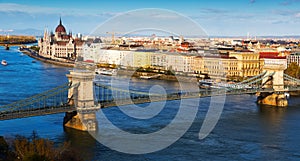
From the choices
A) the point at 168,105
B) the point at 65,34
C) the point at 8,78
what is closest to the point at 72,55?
the point at 65,34

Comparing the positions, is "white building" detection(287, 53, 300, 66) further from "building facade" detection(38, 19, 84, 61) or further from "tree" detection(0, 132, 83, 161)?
"tree" detection(0, 132, 83, 161)

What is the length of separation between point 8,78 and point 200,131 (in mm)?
10141

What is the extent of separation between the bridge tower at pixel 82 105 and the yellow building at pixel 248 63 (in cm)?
1132

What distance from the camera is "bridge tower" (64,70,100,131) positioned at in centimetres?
848

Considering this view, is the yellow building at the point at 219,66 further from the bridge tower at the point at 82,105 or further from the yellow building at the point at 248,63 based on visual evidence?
the bridge tower at the point at 82,105

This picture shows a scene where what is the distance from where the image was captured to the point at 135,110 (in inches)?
413

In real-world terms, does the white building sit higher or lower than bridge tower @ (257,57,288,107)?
higher

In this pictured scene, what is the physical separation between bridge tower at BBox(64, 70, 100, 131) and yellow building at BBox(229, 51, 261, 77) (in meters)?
11.3

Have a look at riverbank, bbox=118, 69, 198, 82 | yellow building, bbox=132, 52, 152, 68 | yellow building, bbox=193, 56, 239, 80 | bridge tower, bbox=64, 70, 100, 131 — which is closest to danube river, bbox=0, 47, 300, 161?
bridge tower, bbox=64, 70, 100, 131

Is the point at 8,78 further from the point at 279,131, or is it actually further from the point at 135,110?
the point at 279,131

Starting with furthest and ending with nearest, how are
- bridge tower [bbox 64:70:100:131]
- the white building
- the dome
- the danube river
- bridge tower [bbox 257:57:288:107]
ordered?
1. the dome
2. the white building
3. bridge tower [bbox 257:57:288:107]
4. bridge tower [bbox 64:70:100:131]
5. the danube river

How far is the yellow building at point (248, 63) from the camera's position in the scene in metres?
19.2

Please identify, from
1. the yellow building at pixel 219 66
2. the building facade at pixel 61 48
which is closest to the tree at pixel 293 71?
the yellow building at pixel 219 66

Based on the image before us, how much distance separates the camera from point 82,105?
8.56 meters
